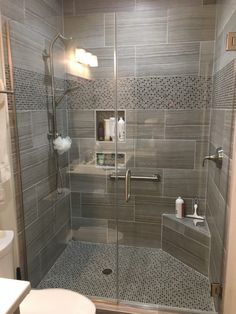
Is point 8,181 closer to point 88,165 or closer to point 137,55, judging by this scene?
point 88,165

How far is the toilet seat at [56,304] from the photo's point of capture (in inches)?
56.6

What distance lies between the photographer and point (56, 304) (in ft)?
4.88

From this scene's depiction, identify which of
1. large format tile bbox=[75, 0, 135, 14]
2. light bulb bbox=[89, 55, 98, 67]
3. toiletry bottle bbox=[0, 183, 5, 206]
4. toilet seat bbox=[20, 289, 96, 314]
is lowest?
toilet seat bbox=[20, 289, 96, 314]

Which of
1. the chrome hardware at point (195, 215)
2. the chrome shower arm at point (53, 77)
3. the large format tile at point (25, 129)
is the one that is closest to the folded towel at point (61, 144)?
the chrome shower arm at point (53, 77)

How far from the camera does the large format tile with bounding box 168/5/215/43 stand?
2371mm

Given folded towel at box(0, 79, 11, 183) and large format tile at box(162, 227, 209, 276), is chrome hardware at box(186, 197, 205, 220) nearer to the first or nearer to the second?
large format tile at box(162, 227, 209, 276)

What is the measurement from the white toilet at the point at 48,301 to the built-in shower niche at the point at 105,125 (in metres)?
1.41

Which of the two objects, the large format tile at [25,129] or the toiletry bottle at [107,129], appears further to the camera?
the toiletry bottle at [107,129]

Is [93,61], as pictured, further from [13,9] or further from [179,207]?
[179,207]

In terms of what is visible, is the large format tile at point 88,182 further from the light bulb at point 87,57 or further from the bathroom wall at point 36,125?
the light bulb at point 87,57

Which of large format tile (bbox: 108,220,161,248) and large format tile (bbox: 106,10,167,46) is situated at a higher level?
large format tile (bbox: 106,10,167,46)

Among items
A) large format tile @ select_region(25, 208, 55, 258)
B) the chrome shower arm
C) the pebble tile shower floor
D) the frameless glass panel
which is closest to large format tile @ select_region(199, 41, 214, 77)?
the frameless glass panel

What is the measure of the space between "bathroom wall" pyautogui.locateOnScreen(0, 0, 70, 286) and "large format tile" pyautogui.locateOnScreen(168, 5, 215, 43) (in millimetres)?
1082

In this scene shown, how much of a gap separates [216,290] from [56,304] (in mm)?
1141
